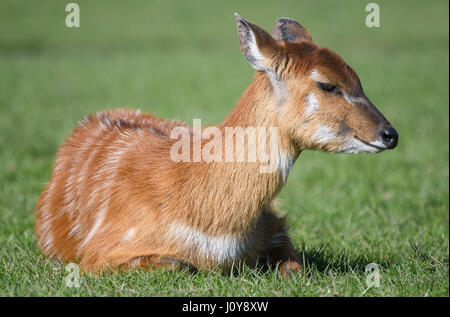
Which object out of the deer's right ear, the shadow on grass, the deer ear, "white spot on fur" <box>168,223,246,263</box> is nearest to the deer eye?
the deer's right ear

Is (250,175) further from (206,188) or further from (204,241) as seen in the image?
(204,241)

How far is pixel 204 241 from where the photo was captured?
13.4 feet

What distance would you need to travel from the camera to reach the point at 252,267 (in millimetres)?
4320

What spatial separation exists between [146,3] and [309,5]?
28.3 feet

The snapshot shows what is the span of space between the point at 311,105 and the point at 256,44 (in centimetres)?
53

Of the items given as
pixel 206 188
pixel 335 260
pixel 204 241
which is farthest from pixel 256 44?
pixel 335 260

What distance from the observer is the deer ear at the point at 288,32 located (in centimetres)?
438

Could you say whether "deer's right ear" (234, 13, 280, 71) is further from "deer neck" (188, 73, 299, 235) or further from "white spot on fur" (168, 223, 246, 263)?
"white spot on fur" (168, 223, 246, 263)

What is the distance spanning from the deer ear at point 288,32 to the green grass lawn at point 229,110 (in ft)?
5.20

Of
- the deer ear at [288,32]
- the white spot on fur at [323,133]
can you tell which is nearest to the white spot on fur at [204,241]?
the white spot on fur at [323,133]

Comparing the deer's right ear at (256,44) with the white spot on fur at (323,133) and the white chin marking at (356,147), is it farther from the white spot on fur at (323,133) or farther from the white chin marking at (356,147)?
the white chin marking at (356,147)

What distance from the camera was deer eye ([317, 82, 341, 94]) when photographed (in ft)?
12.7
